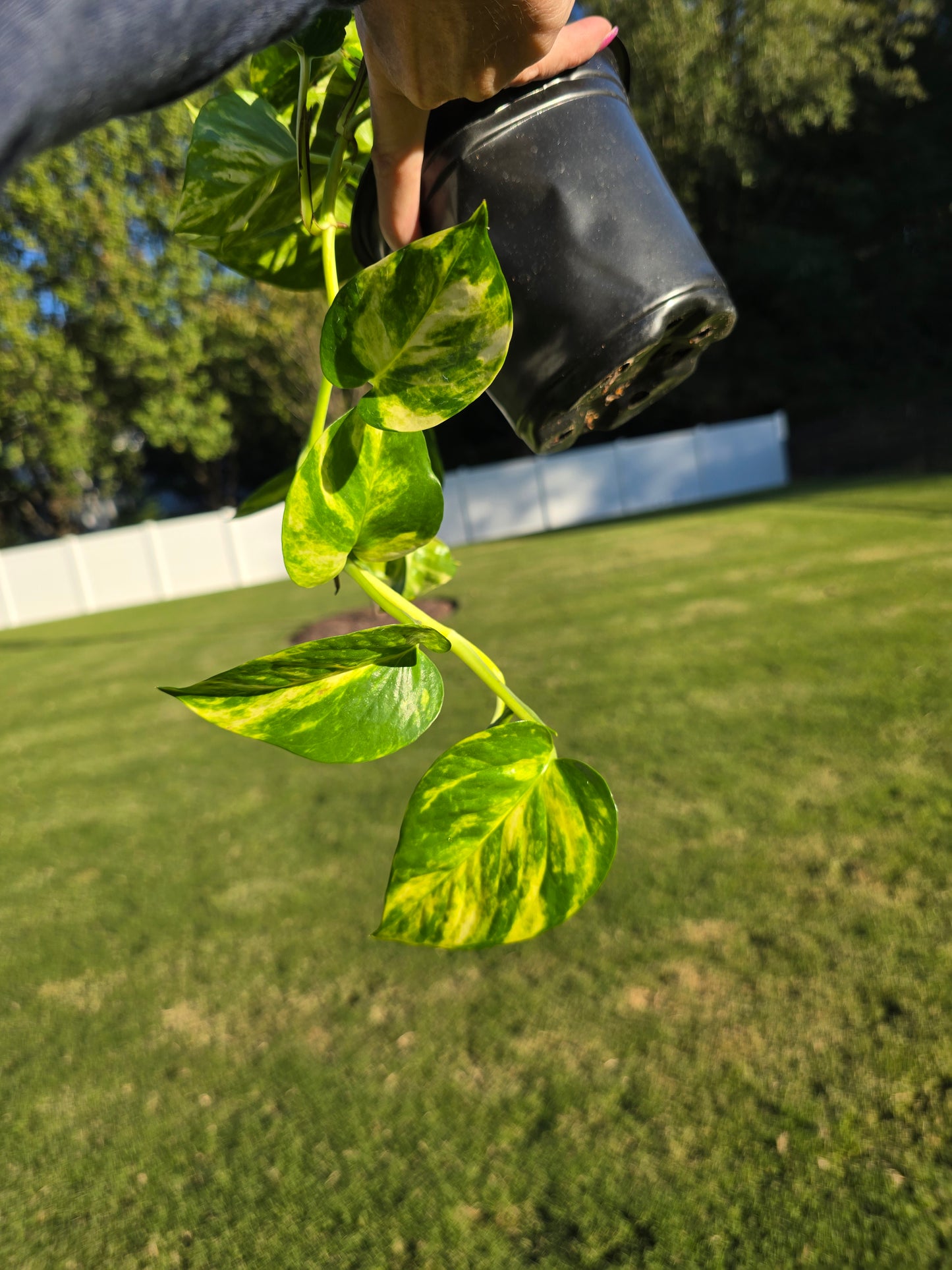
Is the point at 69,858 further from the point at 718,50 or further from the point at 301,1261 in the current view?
the point at 718,50

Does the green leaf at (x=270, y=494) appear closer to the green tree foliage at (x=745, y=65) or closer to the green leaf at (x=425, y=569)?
the green leaf at (x=425, y=569)

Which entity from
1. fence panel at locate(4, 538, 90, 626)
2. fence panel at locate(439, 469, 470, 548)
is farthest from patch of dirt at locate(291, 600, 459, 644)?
fence panel at locate(4, 538, 90, 626)

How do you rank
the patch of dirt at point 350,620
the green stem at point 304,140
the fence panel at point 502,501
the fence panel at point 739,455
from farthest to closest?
the fence panel at point 739,455 → the fence panel at point 502,501 → the patch of dirt at point 350,620 → the green stem at point 304,140

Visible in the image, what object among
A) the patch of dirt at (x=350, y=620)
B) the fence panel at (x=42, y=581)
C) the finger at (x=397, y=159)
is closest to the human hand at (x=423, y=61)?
the finger at (x=397, y=159)

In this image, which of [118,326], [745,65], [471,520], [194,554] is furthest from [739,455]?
[118,326]

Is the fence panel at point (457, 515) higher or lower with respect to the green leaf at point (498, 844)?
lower

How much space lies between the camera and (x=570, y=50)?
303mm

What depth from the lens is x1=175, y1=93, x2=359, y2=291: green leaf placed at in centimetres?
31

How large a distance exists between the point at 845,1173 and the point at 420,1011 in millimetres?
1046

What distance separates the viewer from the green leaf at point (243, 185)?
314mm

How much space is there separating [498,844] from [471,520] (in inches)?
555

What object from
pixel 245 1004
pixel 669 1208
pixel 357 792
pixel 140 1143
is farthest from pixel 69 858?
pixel 669 1208

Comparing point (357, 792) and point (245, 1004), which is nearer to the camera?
point (245, 1004)

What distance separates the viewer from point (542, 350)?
296mm
